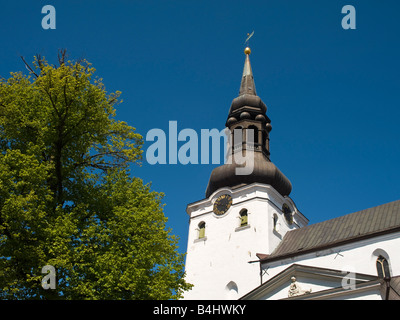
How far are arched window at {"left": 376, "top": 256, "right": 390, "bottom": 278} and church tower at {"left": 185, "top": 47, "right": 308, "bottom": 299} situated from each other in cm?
707

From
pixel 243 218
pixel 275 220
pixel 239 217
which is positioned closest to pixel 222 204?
pixel 239 217

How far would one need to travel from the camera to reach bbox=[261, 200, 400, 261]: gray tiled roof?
26312 mm

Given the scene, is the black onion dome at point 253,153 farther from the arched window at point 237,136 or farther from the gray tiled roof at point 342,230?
the gray tiled roof at point 342,230

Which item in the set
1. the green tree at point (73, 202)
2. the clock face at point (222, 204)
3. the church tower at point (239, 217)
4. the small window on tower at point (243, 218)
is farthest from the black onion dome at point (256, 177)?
the green tree at point (73, 202)

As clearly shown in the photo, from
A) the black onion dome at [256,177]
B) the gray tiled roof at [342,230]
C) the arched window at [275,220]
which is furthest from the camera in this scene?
the black onion dome at [256,177]

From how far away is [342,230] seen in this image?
28.3m

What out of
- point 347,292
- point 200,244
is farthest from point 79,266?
point 200,244

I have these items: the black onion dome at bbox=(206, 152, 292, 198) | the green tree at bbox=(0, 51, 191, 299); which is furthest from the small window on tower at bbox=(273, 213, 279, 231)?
the green tree at bbox=(0, 51, 191, 299)

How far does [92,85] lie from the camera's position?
1583 cm

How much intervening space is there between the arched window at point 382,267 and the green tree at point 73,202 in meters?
13.3

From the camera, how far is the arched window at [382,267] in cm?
2437

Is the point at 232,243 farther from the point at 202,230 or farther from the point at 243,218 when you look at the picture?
the point at 202,230
